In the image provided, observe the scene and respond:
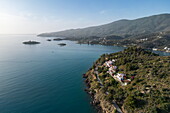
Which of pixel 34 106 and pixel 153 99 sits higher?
pixel 153 99

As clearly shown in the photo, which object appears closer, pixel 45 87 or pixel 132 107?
pixel 132 107

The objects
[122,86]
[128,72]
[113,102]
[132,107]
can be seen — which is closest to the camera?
[132,107]

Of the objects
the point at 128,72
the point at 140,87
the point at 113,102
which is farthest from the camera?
the point at 128,72

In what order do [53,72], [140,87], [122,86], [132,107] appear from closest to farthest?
[132,107], [140,87], [122,86], [53,72]

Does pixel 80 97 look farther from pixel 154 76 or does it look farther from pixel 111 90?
pixel 154 76

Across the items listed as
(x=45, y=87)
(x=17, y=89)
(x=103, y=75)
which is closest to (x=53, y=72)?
(x=45, y=87)

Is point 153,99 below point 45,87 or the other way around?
the other way around

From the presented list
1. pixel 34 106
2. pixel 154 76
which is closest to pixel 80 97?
pixel 34 106

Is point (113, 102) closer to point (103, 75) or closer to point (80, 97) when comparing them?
point (80, 97)

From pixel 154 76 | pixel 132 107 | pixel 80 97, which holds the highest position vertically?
pixel 154 76
